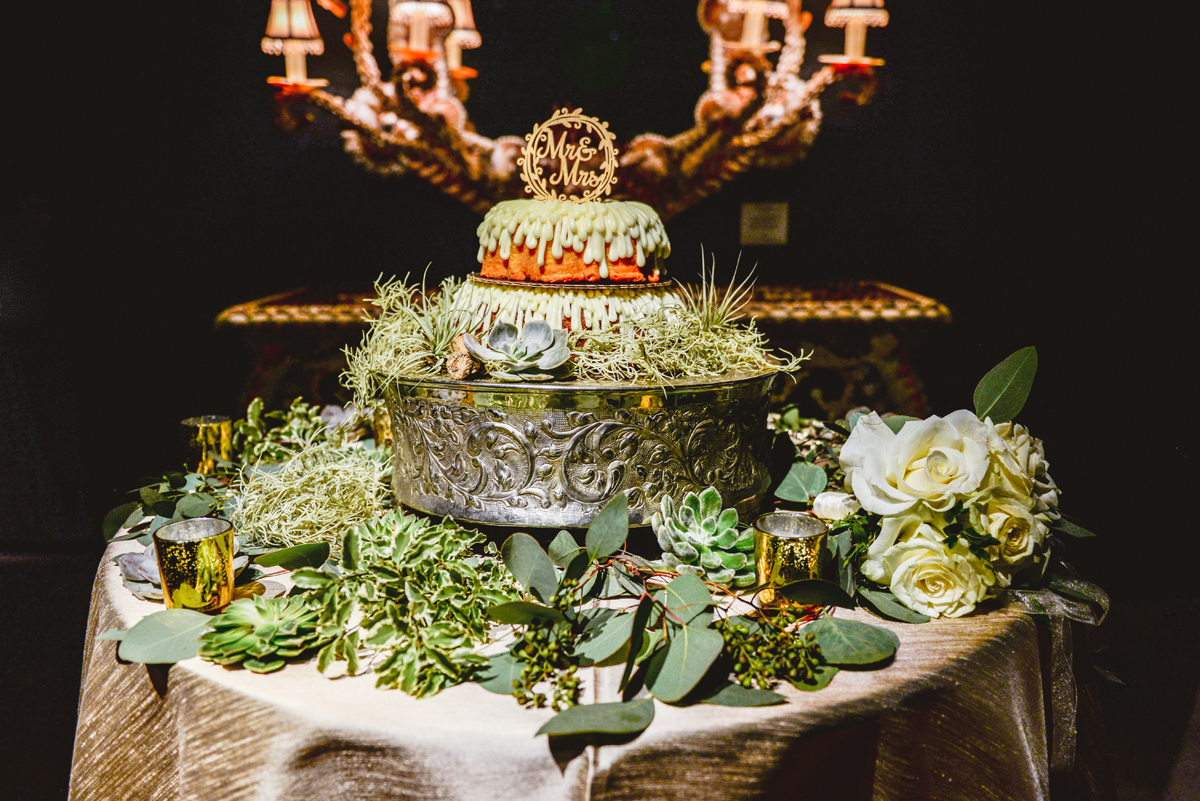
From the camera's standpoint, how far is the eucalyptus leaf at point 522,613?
963mm

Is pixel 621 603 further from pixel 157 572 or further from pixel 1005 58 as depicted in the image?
pixel 1005 58

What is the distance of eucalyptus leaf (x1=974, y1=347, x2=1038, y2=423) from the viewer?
124 cm

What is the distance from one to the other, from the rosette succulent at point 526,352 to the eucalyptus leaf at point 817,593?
51 centimetres

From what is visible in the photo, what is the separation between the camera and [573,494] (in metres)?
1.29

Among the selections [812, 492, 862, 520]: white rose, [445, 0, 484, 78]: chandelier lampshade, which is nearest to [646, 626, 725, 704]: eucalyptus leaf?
[812, 492, 862, 520]: white rose

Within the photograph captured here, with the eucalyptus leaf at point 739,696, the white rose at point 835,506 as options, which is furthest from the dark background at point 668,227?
the eucalyptus leaf at point 739,696

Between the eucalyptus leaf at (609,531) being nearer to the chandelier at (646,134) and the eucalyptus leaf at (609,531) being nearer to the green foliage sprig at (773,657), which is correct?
the green foliage sprig at (773,657)

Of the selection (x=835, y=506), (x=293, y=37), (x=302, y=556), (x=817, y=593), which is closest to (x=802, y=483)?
(x=835, y=506)

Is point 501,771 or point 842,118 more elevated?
point 842,118

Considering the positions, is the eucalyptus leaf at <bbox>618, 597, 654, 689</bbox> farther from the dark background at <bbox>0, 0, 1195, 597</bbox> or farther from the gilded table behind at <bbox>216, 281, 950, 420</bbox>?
the dark background at <bbox>0, 0, 1195, 597</bbox>

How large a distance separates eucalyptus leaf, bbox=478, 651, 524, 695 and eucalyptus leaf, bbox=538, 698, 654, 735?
94 millimetres

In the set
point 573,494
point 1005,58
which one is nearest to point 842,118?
point 1005,58

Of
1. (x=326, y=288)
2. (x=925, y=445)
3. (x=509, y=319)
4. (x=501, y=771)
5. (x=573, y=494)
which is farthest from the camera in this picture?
(x=326, y=288)

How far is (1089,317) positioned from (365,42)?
9.22 feet
